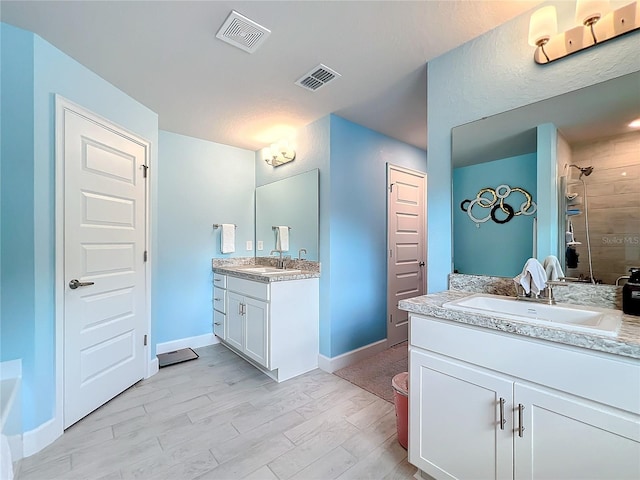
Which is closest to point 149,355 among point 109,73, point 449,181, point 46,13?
point 109,73

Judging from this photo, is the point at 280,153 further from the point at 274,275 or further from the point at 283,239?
the point at 274,275

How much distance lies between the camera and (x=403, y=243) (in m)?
3.39

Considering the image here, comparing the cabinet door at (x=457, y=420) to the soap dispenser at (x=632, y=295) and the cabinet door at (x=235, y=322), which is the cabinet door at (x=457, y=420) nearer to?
the soap dispenser at (x=632, y=295)

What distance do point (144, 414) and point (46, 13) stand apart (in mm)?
2457

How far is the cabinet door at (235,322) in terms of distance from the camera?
2754 mm

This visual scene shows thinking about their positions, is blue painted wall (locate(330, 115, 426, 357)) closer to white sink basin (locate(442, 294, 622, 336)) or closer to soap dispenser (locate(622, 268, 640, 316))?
white sink basin (locate(442, 294, 622, 336))

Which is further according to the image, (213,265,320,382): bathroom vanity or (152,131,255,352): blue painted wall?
(152,131,255,352): blue painted wall

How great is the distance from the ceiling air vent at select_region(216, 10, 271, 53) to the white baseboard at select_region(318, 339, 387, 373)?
252 centimetres

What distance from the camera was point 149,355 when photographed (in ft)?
8.23

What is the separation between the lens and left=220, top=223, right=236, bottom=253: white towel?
11.1 feet

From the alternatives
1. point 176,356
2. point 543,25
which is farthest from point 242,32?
point 176,356

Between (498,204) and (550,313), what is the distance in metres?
0.63

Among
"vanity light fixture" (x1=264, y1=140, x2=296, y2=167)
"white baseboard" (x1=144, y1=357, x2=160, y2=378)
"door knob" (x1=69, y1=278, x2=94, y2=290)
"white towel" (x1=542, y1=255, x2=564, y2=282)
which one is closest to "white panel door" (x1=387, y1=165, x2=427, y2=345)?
"vanity light fixture" (x1=264, y1=140, x2=296, y2=167)

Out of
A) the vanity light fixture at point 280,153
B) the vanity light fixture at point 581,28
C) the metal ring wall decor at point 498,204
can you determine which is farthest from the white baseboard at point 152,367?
the vanity light fixture at point 581,28
